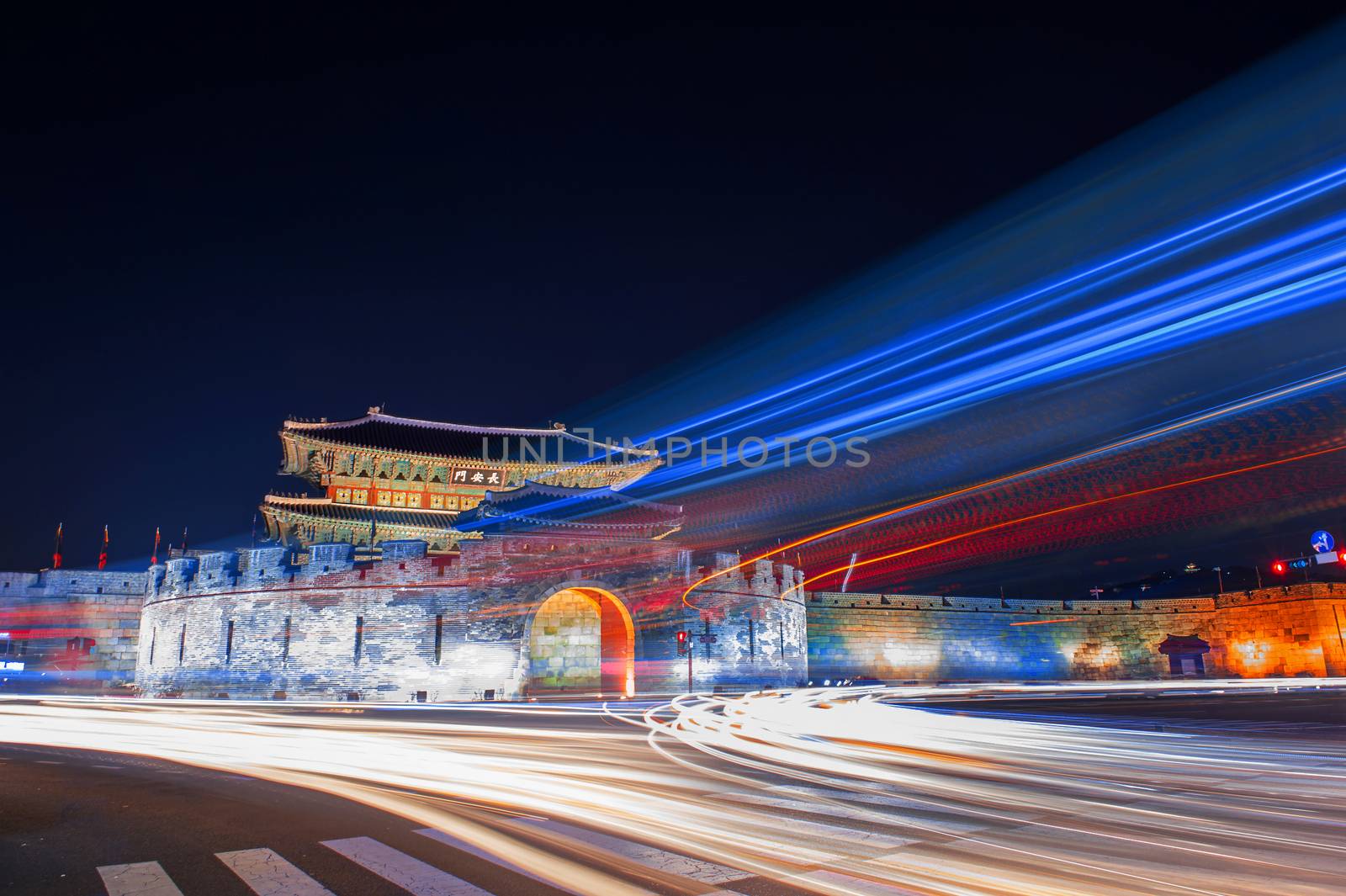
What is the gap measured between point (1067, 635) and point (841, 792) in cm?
3543

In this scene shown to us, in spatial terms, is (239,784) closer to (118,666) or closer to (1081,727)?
(1081,727)

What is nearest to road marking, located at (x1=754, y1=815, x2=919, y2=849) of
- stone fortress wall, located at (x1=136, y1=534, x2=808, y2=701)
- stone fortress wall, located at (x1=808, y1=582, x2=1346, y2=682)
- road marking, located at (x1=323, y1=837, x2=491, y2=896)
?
road marking, located at (x1=323, y1=837, x2=491, y2=896)

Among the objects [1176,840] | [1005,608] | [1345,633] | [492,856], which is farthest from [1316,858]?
[1345,633]

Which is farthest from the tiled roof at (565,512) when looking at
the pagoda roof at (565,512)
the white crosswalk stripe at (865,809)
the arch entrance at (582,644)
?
the white crosswalk stripe at (865,809)

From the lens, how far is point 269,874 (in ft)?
15.1

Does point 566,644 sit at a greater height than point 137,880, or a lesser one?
greater

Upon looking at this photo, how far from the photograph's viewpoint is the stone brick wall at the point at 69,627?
30062 millimetres

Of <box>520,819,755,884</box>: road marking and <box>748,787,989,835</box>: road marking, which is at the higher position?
<box>520,819,755,884</box>: road marking

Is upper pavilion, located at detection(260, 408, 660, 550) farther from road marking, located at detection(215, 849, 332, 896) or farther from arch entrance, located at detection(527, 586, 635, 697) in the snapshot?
road marking, located at detection(215, 849, 332, 896)

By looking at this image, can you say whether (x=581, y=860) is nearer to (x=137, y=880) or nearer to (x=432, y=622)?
(x=137, y=880)

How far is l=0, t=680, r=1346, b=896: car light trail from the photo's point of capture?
4457mm

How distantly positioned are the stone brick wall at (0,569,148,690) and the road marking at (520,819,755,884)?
1219 inches

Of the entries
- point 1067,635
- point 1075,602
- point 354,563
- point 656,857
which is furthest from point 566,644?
point 1075,602

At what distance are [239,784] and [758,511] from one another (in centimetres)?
4197
